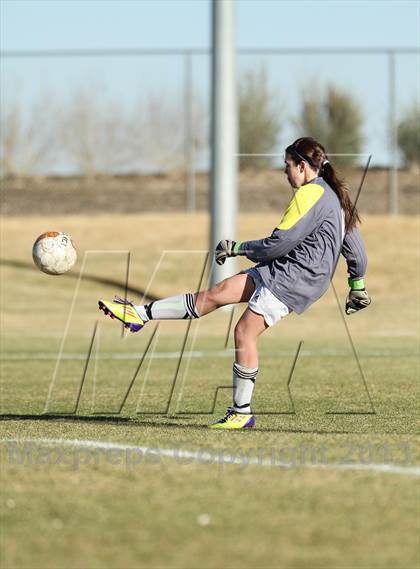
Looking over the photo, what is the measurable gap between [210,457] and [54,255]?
10.1 ft

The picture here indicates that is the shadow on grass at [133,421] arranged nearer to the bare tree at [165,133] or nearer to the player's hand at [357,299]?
the player's hand at [357,299]

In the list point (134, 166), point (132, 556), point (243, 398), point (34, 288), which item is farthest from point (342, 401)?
point (134, 166)

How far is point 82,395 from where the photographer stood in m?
11.3

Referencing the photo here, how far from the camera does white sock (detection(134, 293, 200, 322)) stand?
8.53 metres

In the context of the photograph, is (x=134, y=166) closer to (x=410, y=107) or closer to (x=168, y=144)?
(x=168, y=144)

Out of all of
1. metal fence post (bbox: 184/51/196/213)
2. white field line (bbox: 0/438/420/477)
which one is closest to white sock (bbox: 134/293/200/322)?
white field line (bbox: 0/438/420/477)

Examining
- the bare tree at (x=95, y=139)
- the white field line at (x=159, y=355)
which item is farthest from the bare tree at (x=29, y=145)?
the white field line at (x=159, y=355)

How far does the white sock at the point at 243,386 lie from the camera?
828 cm

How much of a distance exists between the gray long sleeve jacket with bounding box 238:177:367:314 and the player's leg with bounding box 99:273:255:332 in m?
0.18

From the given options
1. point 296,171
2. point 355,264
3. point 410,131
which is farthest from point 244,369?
point 410,131

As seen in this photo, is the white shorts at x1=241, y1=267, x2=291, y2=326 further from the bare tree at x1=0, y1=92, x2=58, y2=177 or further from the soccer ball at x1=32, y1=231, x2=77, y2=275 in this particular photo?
the bare tree at x1=0, y1=92, x2=58, y2=177

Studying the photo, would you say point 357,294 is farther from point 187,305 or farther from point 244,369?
point 187,305

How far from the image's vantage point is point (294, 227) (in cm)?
809

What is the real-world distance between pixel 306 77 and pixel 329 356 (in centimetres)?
1315
